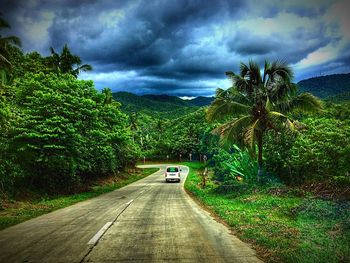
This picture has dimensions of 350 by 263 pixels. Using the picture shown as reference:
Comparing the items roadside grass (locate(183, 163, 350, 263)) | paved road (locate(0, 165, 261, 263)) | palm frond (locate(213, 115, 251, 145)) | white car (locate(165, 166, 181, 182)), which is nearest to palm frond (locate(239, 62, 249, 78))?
palm frond (locate(213, 115, 251, 145))

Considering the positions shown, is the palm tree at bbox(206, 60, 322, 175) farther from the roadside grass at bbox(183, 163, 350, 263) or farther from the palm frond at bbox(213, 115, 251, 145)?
the roadside grass at bbox(183, 163, 350, 263)

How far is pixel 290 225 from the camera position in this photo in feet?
27.0

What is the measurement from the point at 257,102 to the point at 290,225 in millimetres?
8790

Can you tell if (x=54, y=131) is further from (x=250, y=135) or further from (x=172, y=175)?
(x=172, y=175)

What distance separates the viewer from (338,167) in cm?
1197

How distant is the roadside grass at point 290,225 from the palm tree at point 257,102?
3.66 m

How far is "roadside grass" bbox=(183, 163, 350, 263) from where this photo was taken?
5.68 metres

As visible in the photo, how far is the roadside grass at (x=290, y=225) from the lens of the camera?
5676mm

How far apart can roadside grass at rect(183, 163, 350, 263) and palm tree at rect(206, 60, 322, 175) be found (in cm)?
366

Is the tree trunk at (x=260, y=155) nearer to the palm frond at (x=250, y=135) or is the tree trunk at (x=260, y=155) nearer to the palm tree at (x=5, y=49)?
the palm frond at (x=250, y=135)

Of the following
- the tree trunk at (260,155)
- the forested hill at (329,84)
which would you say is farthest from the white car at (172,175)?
the forested hill at (329,84)

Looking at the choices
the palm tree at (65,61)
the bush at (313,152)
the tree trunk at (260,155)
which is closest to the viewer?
the bush at (313,152)

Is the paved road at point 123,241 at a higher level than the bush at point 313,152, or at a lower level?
lower

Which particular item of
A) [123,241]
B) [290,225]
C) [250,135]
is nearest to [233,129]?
[250,135]
